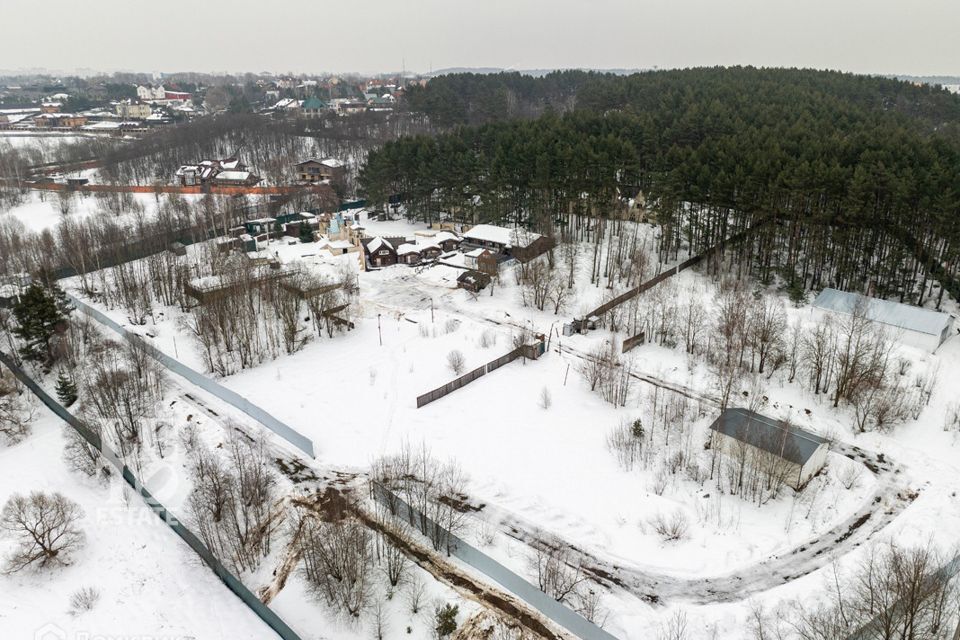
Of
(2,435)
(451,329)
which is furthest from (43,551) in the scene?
(451,329)

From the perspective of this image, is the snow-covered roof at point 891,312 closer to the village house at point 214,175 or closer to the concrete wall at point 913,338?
the concrete wall at point 913,338

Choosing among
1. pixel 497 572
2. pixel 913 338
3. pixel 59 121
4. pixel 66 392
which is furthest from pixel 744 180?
pixel 59 121

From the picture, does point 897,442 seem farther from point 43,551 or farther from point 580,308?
point 43,551

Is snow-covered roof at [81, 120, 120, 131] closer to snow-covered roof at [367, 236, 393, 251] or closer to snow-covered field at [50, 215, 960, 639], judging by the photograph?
snow-covered roof at [367, 236, 393, 251]

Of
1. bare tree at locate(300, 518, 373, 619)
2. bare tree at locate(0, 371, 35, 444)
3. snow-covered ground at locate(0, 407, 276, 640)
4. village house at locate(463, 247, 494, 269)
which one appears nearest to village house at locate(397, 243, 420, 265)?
village house at locate(463, 247, 494, 269)

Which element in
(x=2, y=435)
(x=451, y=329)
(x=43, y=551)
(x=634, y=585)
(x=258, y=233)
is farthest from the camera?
(x=258, y=233)

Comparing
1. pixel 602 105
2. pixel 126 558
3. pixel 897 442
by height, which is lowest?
pixel 126 558
